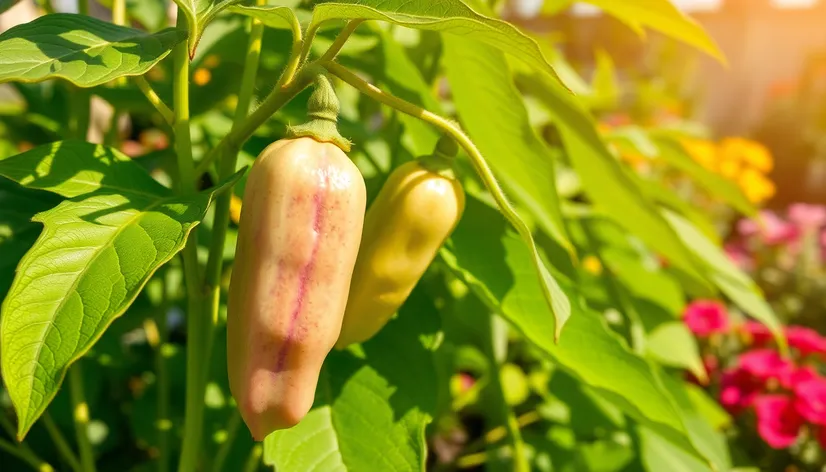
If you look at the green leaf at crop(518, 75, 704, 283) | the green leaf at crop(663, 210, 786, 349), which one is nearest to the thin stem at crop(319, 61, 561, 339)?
the green leaf at crop(518, 75, 704, 283)

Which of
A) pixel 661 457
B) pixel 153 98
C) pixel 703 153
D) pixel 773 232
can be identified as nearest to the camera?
pixel 153 98

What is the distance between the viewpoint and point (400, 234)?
0.43m

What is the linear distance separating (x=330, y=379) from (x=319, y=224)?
21cm

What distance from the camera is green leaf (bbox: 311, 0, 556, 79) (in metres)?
0.32

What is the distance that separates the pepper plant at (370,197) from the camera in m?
0.34

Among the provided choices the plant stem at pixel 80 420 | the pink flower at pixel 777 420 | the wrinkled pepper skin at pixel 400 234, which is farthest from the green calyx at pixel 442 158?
the pink flower at pixel 777 420

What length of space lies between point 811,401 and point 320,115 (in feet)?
3.11

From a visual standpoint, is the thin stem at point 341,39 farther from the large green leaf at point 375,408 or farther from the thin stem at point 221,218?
the large green leaf at point 375,408

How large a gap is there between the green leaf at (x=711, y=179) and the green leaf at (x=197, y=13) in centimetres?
64

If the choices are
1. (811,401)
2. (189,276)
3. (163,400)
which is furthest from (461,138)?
(811,401)

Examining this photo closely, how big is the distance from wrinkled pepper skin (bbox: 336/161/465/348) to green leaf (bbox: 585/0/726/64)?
0.24 m

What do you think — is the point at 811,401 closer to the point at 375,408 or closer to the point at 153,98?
the point at 375,408

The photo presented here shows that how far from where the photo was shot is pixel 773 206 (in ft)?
13.8

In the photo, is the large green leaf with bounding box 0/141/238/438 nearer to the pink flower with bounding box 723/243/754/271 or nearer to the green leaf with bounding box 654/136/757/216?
the green leaf with bounding box 654/136/757/216
